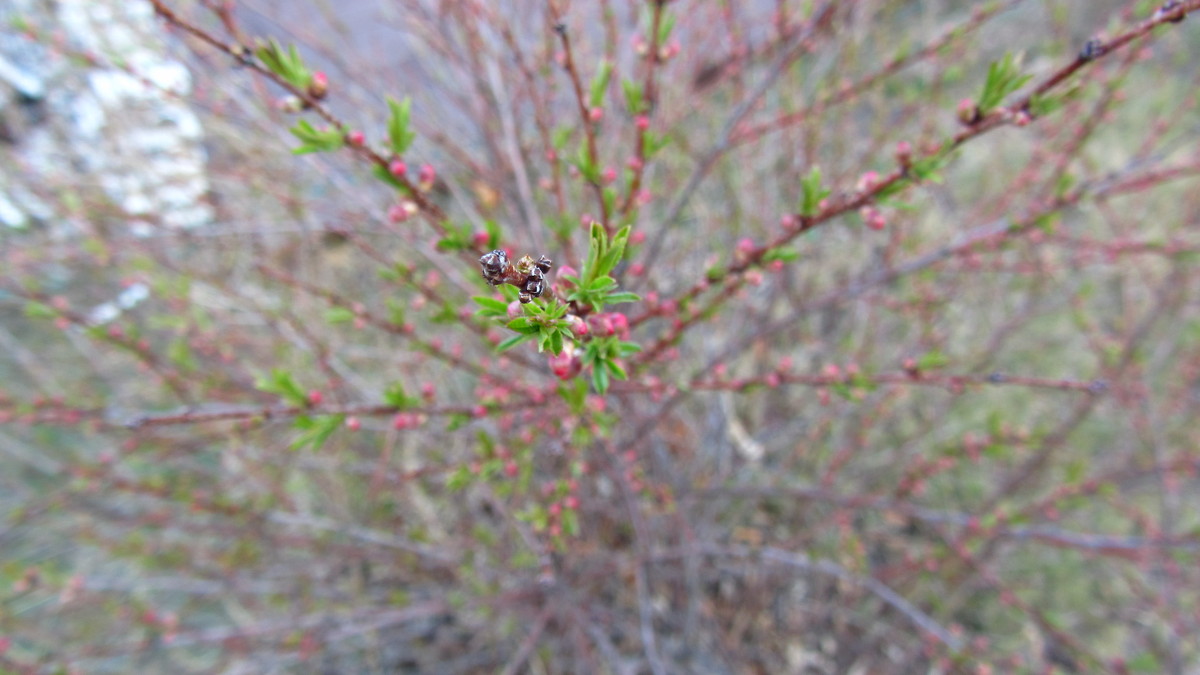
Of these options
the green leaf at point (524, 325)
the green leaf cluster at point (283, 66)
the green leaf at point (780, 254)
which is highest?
the green leaf cluster at point (283, 66)

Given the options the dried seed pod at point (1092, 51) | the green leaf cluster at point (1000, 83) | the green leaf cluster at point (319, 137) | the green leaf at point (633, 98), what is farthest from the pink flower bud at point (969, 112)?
the green leaf cluster at point (319, 137)

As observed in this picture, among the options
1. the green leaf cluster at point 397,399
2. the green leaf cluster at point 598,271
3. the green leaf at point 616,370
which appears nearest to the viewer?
the green leaf cluster at point 598,271

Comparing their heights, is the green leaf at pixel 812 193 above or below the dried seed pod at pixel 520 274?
above

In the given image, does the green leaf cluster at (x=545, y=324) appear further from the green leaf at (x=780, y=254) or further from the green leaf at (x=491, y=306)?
the green leaf at (x=780, y=254)

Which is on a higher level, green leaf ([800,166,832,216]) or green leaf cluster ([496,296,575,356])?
green leaf ([800,166,832,216])

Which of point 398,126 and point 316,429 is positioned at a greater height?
point 398,126

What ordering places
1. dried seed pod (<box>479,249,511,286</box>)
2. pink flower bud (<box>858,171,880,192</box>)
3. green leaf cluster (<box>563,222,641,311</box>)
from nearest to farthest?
dried seed pod (<box>479,249,511,286</box>) < green leaf cluster (<box>563,222,641,311</box>) < pink flower bud (<box>858,171,880,192</box>)

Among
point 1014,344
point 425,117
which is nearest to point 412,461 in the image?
point 425,117

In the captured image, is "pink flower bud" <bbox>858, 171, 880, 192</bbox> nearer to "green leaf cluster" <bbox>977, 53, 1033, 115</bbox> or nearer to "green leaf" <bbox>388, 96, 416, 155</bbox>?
"green leaf cluster" <bbox>977, 53, 1033, 115</bbox>

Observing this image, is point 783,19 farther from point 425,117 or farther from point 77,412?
point 77,412

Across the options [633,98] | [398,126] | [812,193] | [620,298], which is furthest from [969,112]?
[398,126]

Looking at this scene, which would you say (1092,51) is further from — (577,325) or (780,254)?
(577,325)

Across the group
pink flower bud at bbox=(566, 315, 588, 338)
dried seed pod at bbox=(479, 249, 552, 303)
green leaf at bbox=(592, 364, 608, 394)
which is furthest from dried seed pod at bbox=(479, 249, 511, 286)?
green leaf at bbox=(592, 364, 608, 394)

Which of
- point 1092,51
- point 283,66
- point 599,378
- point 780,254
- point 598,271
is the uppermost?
point 283,66
